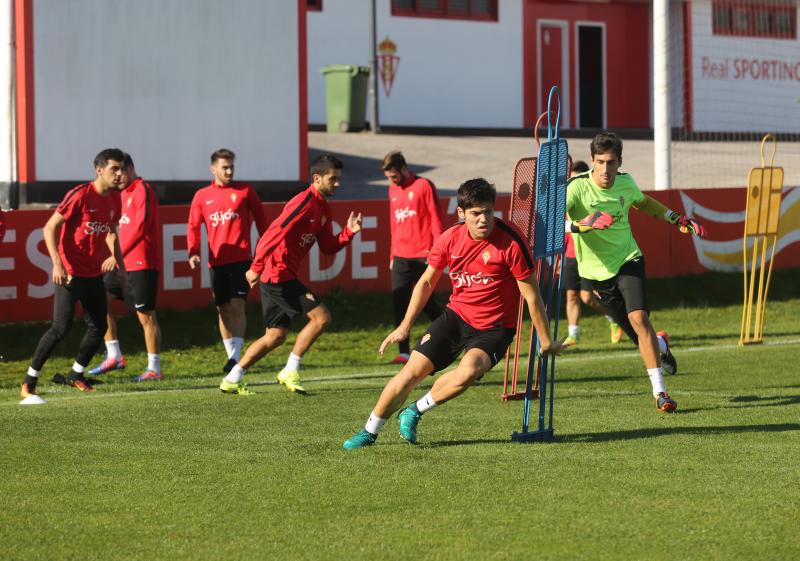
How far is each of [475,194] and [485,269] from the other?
1.71ft

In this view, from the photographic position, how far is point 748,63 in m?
35.3

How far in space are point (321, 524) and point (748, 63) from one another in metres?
30.9

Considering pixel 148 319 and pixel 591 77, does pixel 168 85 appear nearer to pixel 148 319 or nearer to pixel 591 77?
pixel 148 319

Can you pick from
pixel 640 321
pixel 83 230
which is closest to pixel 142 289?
pixel 83 230

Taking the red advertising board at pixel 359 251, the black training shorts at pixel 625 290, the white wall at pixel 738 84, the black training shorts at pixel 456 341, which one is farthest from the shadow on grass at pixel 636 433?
the white wall at pixel 738 84

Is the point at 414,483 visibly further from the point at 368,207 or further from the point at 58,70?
the point at 58,70

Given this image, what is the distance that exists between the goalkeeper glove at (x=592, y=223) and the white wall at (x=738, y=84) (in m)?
24.9

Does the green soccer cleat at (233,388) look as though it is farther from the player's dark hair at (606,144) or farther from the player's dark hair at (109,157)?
the player's dark hair at (606,144)

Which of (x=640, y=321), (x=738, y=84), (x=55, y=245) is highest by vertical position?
(x=738, y=84)

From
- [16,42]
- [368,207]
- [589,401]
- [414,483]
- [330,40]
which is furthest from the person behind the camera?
[330,40]

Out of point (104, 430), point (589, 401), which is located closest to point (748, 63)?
point (589, 401)

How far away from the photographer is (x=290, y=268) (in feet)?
37.7

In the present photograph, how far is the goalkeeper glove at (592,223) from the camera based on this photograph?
1021cm

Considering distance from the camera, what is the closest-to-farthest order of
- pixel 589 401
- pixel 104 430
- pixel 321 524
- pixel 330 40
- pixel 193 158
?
1. pixel 321 524
2. pixel 104 430
3. pixel 589 401
4. pixel 193 158
5. pixel 330 40
